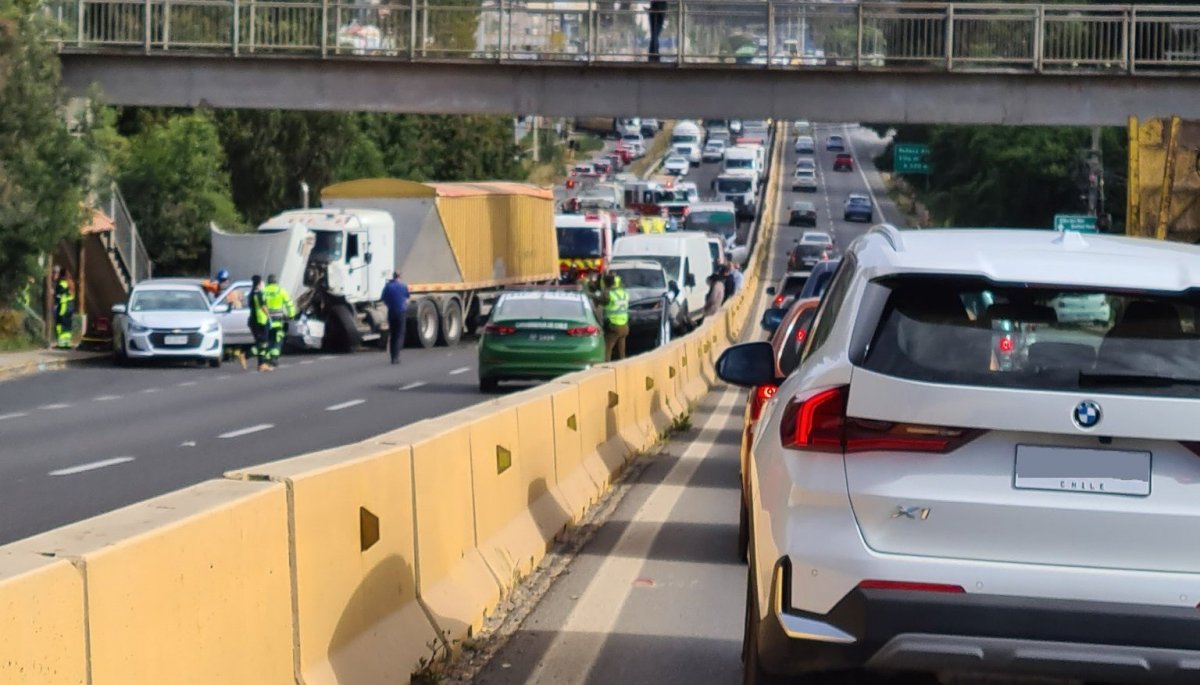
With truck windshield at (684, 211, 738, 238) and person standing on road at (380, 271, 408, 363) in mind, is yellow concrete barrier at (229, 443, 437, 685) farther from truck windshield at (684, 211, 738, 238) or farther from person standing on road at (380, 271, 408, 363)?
truck windshield at (684, 211, 738, 238)

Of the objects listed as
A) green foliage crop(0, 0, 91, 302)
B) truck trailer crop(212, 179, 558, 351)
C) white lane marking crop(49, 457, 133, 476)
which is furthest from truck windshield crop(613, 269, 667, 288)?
white lane marking crop(49, 457, 133, 476)

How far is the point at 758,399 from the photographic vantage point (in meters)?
11.4

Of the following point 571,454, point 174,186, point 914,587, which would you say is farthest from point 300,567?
point 174,186

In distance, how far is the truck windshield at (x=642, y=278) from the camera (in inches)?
1698

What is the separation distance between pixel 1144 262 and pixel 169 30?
35870 millimetres

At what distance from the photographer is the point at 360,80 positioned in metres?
38.9

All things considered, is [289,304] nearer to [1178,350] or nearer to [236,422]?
[236,422]

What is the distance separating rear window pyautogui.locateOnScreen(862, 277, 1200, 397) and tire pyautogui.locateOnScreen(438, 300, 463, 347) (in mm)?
39024

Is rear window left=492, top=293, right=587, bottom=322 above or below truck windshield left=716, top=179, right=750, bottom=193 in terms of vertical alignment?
below

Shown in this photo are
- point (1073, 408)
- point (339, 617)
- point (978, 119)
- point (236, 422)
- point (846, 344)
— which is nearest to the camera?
point (1073, 408)

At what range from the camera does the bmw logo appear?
530 centimetres

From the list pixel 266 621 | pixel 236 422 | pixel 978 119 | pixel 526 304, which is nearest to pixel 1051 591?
pixel 266 621

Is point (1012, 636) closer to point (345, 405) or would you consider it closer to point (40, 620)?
point (40, 620)

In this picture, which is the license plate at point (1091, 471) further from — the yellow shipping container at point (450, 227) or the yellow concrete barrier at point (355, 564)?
the yellow shipping container at point (450, 227)
